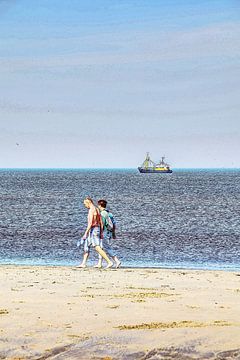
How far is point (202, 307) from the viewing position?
42.0 feet

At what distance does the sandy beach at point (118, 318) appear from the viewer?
966cm

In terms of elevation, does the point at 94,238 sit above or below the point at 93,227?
below

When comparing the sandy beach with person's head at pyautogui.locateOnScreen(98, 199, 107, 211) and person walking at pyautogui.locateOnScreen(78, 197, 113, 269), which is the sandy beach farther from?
person's head at pyautogui.locateOnScreen(98, 199, 107, 211)

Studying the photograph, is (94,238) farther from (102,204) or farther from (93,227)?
(102,204)

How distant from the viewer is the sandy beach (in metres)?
9.66

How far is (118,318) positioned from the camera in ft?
38.3

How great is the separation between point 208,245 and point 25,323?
26.2 metres

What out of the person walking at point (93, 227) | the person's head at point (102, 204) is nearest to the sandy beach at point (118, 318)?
the person walking at point (93, 227)

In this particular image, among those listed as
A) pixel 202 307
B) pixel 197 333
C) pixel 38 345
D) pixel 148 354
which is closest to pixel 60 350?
pixel 38 345

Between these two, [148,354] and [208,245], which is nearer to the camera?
[148,354]

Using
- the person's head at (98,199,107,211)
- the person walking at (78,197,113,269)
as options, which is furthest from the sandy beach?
the person's head at (98,199,107,211)

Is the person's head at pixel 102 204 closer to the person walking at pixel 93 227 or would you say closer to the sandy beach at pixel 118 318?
the person walking at pixel 93 227

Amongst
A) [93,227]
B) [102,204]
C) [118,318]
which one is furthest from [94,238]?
[118,318]

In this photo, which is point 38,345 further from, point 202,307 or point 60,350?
point 202,307
